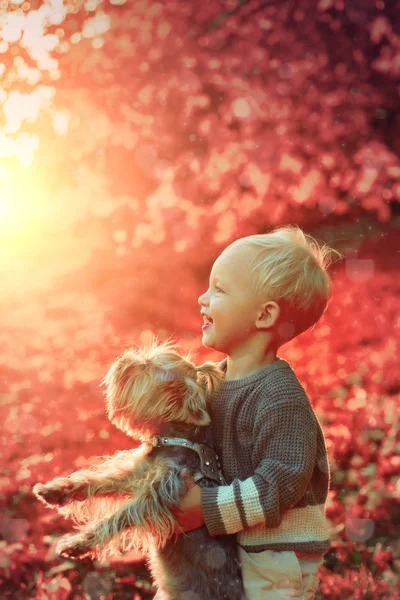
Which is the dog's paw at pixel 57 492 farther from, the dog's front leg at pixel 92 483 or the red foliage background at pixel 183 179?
the red foliage background at pixel 183 179

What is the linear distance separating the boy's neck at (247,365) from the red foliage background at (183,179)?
8.21 ft

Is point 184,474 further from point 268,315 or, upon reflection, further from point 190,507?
point 268,315

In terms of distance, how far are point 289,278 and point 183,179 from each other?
13.7ft

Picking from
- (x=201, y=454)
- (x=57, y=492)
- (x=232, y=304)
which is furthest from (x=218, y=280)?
(x=57, y=492)

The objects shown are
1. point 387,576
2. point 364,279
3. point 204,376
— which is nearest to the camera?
point 204,376

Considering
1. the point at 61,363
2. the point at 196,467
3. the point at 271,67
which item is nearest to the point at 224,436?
the point at 196,467

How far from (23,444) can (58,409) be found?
311 mm

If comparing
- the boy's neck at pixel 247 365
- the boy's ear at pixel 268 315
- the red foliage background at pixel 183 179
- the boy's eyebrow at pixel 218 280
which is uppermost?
the boy's eyebrow at pixel 218 280

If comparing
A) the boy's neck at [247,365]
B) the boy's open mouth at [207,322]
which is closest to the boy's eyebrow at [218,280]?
the boy's open mouth at [207,322]

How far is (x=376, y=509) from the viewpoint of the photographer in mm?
3805

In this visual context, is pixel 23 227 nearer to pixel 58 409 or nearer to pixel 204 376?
pixel 58 409

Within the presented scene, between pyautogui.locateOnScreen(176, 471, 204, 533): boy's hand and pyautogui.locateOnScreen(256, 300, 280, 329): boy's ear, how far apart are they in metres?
0.44

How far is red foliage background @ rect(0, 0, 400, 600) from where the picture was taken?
4785 mm

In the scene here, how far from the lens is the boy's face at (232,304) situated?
1.84m
